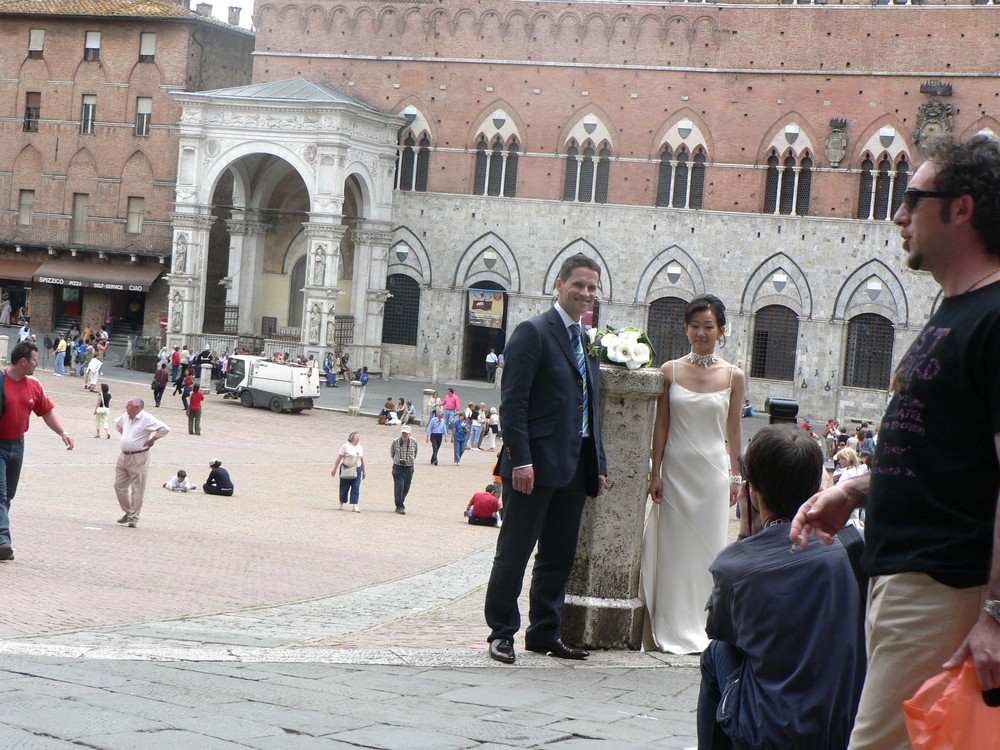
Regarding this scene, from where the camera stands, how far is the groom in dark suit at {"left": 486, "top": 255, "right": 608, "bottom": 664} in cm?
622

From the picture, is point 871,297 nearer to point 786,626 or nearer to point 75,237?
point 75,237

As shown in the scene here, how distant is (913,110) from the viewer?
127 ft

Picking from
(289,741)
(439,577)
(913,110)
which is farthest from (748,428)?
(289,741)

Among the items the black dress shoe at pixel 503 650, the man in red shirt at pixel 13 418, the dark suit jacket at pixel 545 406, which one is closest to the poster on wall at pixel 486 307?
the man in red shirt at pixel 13 418

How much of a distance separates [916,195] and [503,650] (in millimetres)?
3555

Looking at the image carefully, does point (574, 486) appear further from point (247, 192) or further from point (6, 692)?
point (247, 192)

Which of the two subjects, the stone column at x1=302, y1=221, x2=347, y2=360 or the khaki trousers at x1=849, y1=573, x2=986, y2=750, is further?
the stone column at x1=302, y1=221, x2=347, y2=360

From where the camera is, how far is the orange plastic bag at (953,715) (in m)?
2.65

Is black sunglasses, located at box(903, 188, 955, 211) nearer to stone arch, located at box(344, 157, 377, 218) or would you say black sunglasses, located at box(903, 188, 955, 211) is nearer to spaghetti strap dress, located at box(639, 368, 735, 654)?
spaghetti strap dress, located at box(639, 368, 735, 654)

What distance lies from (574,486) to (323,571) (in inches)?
234

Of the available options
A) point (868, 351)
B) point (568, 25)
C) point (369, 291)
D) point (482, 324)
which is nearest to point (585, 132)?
point (568, 25)

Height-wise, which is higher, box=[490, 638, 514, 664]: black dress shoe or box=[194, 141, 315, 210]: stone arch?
box=[194, 141, 315, 210]: stone arch

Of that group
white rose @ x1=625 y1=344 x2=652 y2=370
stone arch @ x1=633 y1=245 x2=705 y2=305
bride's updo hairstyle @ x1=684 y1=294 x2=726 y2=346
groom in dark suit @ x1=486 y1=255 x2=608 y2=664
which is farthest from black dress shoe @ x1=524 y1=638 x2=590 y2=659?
stone arch @ x1=633 y1=245 x2=705 y2=305

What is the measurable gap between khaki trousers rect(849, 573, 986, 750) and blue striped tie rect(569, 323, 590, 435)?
11.1ft
